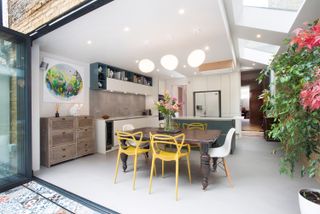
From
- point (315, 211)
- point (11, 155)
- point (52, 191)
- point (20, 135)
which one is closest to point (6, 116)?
point (20, 135)

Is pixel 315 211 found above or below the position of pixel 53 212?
above

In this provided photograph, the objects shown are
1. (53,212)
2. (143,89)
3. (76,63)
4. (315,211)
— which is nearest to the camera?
(315,211)

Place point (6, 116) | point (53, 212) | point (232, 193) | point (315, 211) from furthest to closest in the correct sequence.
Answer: point (6, 116), point (232, 193), point (53, 212), point (315, 211)

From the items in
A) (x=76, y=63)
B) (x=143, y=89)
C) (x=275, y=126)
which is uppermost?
(x=76, y=63)

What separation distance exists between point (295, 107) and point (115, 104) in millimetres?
5046

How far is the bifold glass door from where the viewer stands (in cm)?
284

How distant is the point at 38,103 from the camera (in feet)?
11.0

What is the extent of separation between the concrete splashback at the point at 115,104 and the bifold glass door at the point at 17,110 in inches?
79.7

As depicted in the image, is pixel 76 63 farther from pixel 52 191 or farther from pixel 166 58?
pixel 52 191

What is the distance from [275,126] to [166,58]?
6.32 feet

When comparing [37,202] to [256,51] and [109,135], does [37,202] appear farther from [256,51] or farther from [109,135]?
[256,51]

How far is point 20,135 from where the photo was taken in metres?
2.94

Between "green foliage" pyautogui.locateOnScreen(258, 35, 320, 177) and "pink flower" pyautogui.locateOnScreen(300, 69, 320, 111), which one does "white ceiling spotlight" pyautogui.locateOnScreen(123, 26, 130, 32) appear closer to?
"green foliage" pyautogui.locateOnScreen(258, 35, 320, 177)

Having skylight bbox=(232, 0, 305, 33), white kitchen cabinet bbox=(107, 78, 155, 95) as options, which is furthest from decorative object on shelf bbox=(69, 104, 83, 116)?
skylight bbox=(232, 0, 305, 33)
